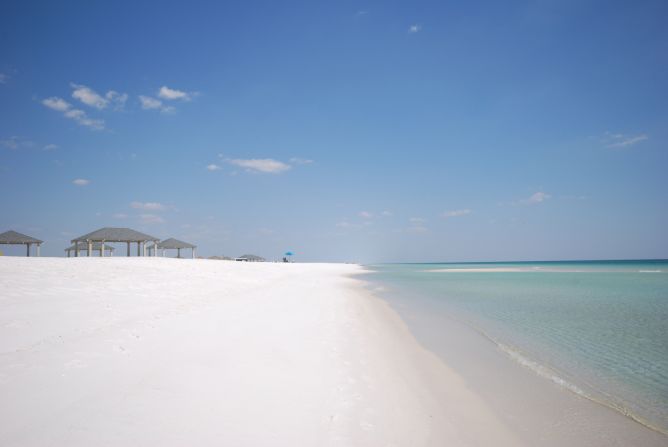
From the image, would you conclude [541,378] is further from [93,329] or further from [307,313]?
[93,329]

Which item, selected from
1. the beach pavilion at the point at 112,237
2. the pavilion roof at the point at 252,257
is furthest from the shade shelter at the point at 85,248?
the pavilion roof at the point at 252,257

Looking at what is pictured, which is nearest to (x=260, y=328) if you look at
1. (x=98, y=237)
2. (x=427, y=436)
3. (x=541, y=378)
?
(x=427, y=436)

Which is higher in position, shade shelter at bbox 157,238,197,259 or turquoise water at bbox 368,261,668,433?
shade shelter at bbox 157,238,197,259

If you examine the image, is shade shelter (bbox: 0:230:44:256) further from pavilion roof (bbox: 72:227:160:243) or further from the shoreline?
the shoreline

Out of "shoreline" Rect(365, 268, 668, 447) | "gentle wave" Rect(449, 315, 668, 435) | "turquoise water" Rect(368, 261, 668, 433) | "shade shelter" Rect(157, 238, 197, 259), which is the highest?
"shade shelter" Rect(157, 238, 197, 259)

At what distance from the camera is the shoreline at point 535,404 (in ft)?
12.7

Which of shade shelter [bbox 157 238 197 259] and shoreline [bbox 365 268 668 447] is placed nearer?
shoreline [bbox 365 268 668 447]

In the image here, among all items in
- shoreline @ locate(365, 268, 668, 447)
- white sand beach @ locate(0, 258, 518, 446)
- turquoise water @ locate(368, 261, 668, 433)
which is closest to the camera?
white sand beach @ locate(0, 258, 518, 446)

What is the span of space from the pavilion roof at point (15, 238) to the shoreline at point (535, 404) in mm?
38796

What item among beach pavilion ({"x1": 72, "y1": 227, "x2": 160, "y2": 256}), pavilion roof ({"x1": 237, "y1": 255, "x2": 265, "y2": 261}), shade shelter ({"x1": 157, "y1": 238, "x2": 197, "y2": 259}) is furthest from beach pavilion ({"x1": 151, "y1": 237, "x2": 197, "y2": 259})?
pavilion roof ({"x1": 237, "y1": 255, "x2": 265, "y2": 261})

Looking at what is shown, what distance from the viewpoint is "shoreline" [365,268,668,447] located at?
12.7ft

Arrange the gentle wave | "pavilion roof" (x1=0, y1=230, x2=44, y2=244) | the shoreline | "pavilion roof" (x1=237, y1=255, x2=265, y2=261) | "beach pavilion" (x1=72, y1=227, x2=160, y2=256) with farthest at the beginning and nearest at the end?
"pavilion roof" (x1=237, y1=255, x2=265, y2=261)
"beach pavilion" (x1=72, y1=227, x2=160, y2=256)
"pavilion roof" (x1=0, y1=230, x2=44, y2=244)
the gentle wave
the shoreline

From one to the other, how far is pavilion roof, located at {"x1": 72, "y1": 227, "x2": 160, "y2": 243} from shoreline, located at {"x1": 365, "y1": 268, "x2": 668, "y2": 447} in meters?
35.1

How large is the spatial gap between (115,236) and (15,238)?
8333 millimetres
